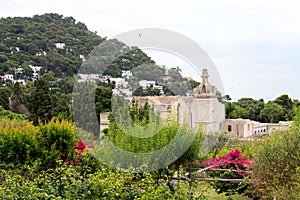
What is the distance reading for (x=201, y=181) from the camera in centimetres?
813

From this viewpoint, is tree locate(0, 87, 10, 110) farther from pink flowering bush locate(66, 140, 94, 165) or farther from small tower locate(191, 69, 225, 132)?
pink flowering bush locate(66, 140, 94, 165)

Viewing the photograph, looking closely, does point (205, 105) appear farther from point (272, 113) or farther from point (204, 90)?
point (272, 113)

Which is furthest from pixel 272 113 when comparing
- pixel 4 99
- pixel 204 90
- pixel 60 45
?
pixel 60 45

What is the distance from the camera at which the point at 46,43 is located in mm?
60250

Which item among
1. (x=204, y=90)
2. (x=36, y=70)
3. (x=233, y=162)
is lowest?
(x=233, y=162)

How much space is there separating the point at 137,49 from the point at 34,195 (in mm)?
3649

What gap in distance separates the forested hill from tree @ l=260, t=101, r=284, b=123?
19531 mm

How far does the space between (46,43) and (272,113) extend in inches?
1575

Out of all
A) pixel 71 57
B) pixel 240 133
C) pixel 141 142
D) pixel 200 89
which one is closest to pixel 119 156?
pixel 141 142

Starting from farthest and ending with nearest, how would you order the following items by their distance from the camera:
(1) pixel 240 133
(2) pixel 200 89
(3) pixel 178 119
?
1. (1) pixel 240 133
2. (2) pixel 200 89
3. (3) pixel 178 119

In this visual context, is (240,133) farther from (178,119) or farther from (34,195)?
(34,195)

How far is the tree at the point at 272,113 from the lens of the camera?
92.3 feet

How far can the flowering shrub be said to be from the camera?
7.92m

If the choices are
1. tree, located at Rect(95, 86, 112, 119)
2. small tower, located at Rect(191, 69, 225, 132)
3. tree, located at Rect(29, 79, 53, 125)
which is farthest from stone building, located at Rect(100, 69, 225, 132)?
tree, located at Rect(29, 79, 53, 125)
